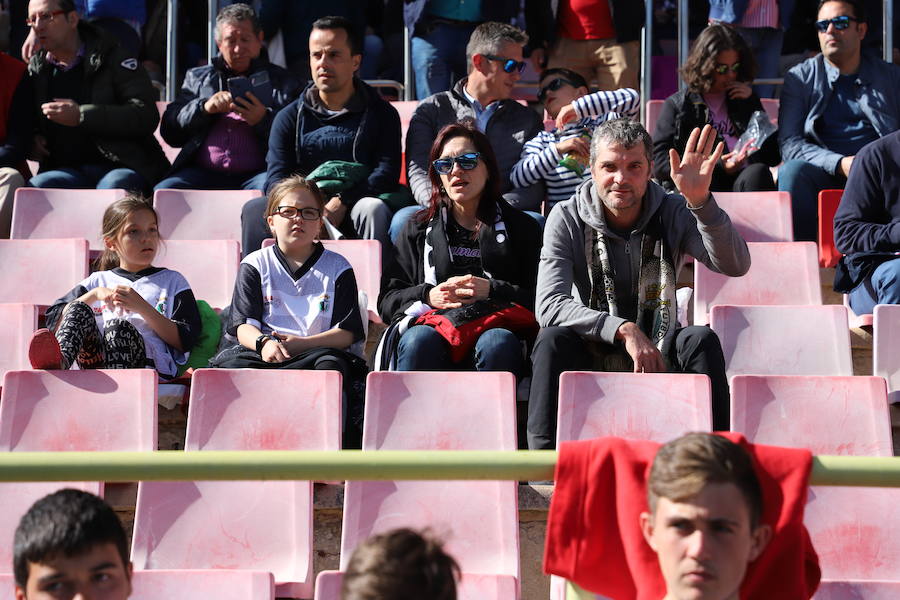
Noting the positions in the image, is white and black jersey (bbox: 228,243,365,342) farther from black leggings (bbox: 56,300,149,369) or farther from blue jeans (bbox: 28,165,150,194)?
blue jeans (bbox: 28,165,150,194)

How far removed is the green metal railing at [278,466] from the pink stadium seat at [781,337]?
1945 millimetres

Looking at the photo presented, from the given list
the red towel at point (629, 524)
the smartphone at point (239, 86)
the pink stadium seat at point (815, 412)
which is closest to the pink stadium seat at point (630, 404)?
the pink stadium seat at point (815, 412)

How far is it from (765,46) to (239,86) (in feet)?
8.52

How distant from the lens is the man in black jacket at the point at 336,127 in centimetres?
508

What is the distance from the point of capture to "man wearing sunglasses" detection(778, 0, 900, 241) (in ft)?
17.4

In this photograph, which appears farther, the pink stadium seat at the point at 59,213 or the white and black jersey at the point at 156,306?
the pink stadium seat at the point at 59,213

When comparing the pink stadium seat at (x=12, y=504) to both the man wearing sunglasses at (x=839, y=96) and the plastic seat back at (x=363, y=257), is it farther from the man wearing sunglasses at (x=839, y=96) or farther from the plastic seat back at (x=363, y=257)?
the man wearing sunglasses at (x=839, y=96)

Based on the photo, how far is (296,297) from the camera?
4070 millimetres

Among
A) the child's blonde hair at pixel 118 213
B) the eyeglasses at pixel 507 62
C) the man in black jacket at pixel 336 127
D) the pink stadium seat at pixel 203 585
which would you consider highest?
the eyeglasses at pixel 507 62

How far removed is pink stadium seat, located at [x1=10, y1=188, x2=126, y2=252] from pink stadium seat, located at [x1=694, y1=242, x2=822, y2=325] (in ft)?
7.22

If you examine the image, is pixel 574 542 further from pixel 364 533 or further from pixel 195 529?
pixel 195 529

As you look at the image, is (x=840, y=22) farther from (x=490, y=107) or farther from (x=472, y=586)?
(x=472, y=586)

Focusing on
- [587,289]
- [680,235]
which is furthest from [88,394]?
[680,235]

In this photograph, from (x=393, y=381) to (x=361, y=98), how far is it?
2.03m
